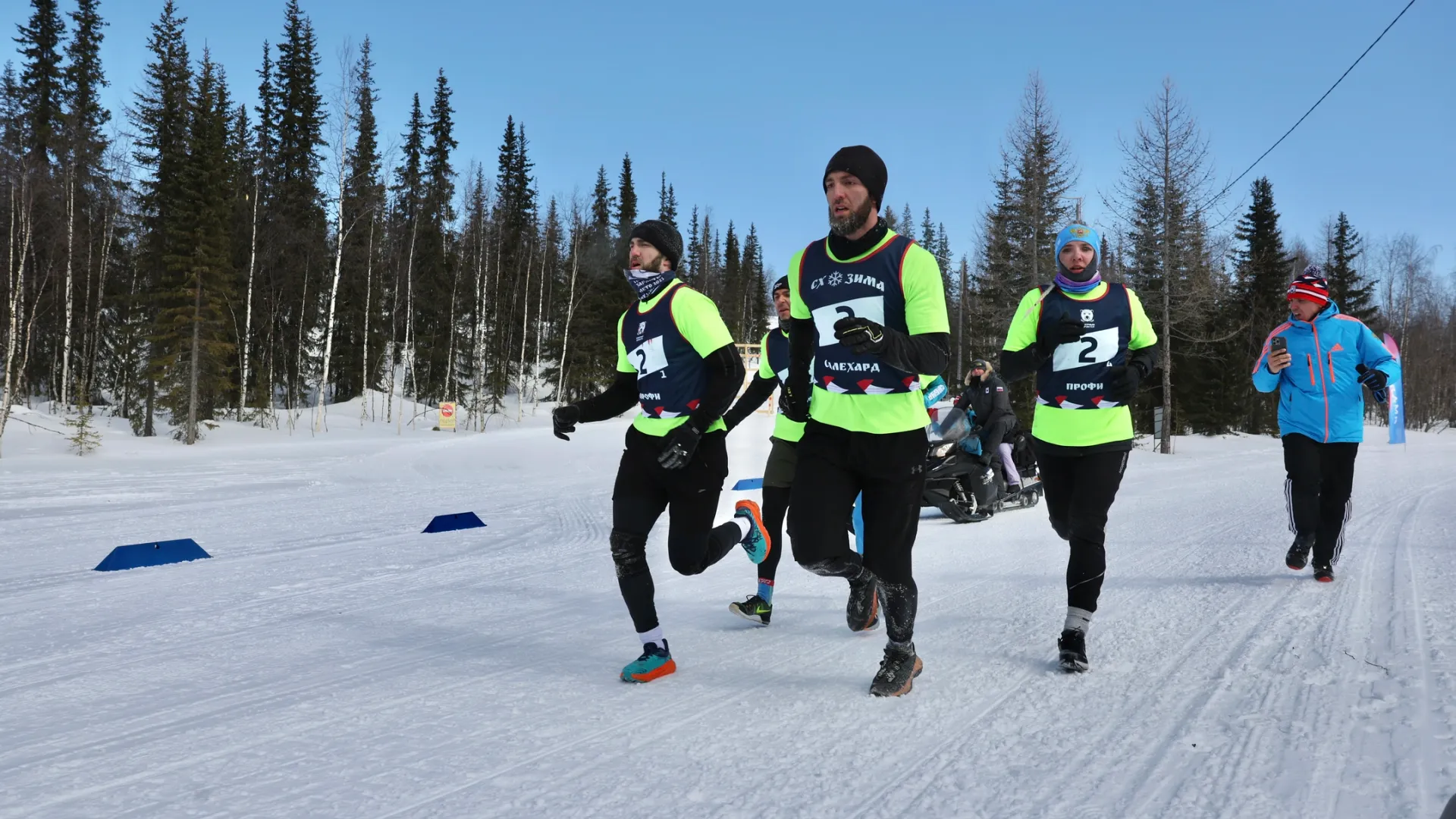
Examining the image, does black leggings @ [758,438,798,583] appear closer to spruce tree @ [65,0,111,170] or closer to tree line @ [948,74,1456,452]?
tree line @ [948,74,1456,452]

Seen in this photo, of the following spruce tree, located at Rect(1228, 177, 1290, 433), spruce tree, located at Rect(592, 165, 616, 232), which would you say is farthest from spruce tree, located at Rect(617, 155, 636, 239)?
spruce tree, located at Rect(1228, 177, 1290, 433)

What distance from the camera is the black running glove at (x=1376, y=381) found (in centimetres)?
541

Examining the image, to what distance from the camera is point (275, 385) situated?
36781 mm

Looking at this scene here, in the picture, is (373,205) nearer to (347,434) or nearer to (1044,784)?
(347,434)

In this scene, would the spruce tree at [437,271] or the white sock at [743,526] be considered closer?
the white sock at [743,526]

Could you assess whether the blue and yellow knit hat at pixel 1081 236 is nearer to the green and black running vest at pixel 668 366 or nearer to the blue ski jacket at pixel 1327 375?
the green and black running vest at pixel 668 366

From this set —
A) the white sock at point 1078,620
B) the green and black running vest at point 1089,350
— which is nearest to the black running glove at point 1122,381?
the green and black running vest at point 1089,350

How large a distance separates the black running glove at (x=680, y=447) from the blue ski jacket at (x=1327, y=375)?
4186 mm

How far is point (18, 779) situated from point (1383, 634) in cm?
548

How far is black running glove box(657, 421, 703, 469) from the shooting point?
3539mm

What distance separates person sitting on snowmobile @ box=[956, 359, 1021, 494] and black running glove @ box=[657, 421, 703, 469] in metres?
5.95

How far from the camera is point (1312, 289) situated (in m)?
5.65

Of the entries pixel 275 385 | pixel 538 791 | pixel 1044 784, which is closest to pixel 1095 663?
pixel 1044 784

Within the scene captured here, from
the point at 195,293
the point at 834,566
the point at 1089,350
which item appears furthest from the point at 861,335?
the point at 195,293
